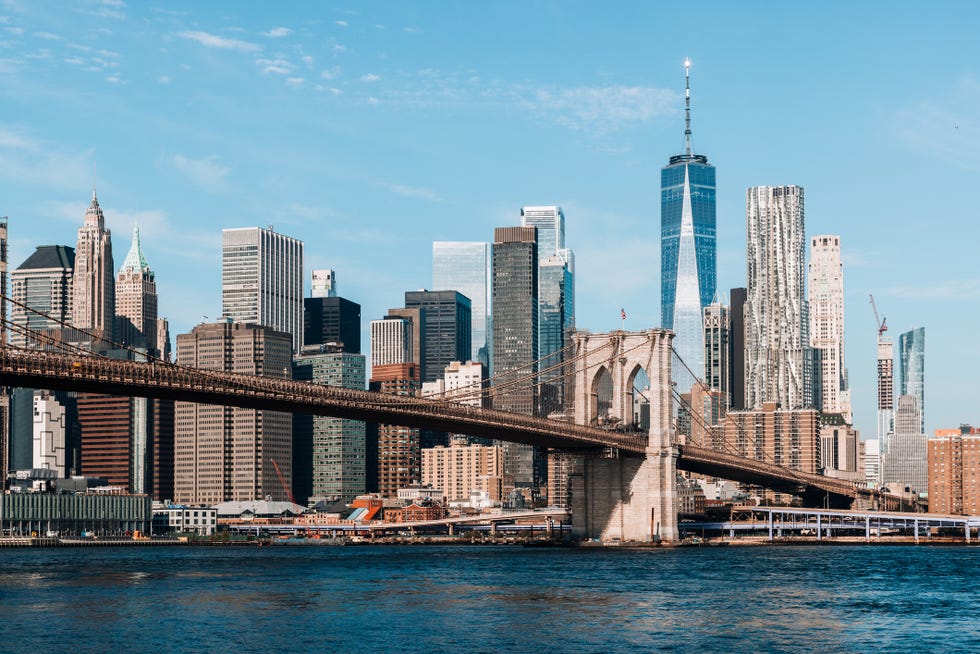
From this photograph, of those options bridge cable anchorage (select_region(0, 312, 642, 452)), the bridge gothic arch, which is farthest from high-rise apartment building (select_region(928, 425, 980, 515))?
bridge cable anchorage (select_region(0, 312, 642, 452))

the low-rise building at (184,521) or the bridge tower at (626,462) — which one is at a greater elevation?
the bridge tower at (626,462)

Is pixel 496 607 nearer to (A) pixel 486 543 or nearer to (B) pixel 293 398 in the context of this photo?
(B) pixel 293 398

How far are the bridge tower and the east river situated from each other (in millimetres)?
14243

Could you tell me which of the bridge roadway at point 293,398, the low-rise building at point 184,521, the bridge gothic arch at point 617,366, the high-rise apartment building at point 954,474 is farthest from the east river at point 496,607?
the low-rise building at point 184,521

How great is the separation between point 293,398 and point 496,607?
25.7 metres

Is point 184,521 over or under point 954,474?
under

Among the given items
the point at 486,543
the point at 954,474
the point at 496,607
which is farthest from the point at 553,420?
the point at 954,474

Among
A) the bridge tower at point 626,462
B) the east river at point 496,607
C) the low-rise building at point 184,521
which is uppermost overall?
the bridge tower at point 626,462

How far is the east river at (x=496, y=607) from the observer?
42.5 meters

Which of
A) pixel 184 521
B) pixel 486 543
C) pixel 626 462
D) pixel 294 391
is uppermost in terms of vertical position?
pixel 294 391

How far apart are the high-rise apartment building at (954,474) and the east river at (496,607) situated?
85.8 metres

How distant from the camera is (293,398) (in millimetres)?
74875

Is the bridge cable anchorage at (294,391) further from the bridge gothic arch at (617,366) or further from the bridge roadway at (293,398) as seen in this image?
the bridge gothic arch at (617,366)

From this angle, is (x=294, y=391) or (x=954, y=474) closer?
(x=294, y=391)
